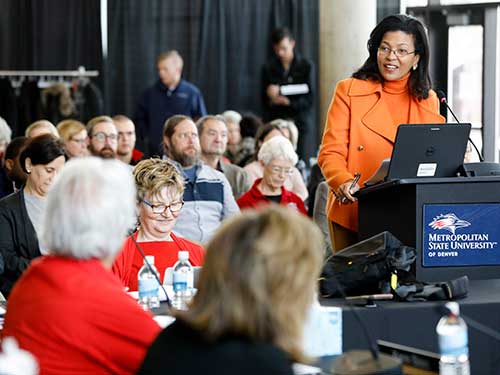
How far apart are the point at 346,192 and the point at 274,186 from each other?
259cm

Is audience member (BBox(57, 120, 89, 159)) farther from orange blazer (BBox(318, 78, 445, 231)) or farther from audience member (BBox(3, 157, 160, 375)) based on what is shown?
audience member (BBox(3, 157, 160, 375))

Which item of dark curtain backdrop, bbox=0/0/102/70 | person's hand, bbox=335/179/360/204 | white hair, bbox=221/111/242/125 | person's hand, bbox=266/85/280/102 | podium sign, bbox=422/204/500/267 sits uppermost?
dark curtain backdrop, bbox=0/0/102/70

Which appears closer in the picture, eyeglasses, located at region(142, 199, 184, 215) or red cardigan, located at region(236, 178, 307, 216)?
eyeglasses, located at region(142, 199, 184, 215)

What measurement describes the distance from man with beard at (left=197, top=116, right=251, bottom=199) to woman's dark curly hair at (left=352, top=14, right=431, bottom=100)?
3025mm

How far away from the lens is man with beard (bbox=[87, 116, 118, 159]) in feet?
25.4

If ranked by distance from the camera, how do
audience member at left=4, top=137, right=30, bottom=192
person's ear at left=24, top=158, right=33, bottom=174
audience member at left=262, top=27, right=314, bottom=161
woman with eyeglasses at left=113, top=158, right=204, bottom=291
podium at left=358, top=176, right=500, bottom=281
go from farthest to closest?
audience member at left=262, top=27, right=314, bottom=161 < audience member at left=4, top=137, right=30, bottom=192 < person's ear at left=24, top=158, right=33, bottom=174 < woman with eyeglasses at left=113, top=158, right=204, bottom=291 < podium at left=358, top=176, right=500, bottom=281

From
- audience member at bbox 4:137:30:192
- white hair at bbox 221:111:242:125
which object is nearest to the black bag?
audience member at bbox 4:137:30:192

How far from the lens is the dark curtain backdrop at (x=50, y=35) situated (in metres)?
11.2

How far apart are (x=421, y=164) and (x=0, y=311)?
160 centimetres

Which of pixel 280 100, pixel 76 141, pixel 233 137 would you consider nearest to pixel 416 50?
pixel 76 141

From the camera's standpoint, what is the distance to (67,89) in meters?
10.8

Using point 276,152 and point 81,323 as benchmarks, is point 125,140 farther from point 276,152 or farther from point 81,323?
point 81,323

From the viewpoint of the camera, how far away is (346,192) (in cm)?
418

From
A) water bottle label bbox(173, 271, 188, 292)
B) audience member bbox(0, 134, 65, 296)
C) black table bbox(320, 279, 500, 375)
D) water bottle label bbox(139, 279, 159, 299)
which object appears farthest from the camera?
audience member bbox(0, 134, 65, 296)
